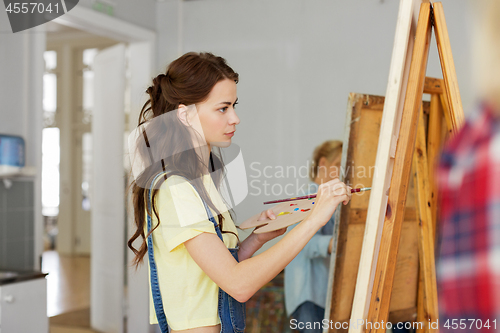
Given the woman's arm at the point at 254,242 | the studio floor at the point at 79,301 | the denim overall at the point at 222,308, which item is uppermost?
the woman's arm at the point at 254,242

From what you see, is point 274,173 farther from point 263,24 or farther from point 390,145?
point 390,145

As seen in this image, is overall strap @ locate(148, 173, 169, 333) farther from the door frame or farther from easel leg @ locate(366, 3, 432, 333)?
the door frame

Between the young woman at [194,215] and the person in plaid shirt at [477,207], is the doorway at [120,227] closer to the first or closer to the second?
the young woman at [194,215]

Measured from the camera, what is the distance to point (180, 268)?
116 centimetres

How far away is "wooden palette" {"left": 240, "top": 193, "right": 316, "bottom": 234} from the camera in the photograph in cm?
117

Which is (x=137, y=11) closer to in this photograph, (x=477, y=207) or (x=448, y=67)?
(x=448, y=67)

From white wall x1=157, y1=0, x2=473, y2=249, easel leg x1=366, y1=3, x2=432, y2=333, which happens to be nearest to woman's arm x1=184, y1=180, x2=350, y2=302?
easel leg x1=366, y1=3, x2=432, y2=333

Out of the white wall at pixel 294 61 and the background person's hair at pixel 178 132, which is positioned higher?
the white wall at pixel 294 61

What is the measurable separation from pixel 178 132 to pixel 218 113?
12cm

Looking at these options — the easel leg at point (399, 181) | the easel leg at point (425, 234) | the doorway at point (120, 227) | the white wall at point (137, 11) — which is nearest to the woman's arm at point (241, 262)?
the easel leg at point (399, 181)

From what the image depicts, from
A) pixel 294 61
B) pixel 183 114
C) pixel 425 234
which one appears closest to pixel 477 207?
pixel 183 114

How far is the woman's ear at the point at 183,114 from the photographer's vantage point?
120cm

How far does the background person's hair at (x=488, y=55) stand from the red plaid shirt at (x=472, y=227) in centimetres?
2

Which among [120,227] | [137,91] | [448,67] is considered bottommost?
[120,227]
